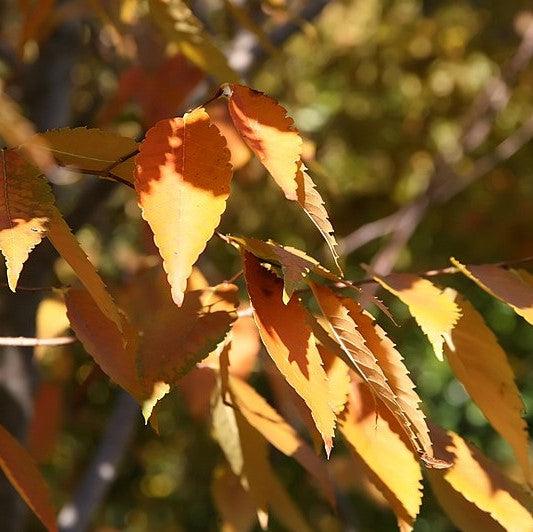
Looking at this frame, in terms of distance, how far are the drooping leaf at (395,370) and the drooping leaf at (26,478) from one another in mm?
213

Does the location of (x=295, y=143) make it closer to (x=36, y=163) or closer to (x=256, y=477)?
(x=36, y=163)

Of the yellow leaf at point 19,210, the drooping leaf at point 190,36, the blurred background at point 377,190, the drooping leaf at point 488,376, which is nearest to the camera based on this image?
the yellow leaf at point 19,210

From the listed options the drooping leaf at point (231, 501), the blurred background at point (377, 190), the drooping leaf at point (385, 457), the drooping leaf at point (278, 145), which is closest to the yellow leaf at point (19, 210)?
the drooping leaf at point (278, 145)

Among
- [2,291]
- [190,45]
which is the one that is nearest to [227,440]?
[190,45]

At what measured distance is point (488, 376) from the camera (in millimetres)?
533

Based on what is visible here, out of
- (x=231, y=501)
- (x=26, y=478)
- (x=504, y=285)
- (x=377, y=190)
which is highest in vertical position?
(x=504, y=285)

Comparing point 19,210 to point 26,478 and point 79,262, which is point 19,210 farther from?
point 26,478

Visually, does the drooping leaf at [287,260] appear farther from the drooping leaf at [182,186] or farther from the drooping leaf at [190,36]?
the drooping leaf at [190,36]

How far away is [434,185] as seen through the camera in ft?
5.60

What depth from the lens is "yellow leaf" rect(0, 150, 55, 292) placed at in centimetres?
41

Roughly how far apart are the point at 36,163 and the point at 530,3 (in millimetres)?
1555

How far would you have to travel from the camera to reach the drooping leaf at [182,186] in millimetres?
425

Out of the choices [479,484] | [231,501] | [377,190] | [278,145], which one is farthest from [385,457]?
[377,190]

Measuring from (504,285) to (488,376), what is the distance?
0.19ft
